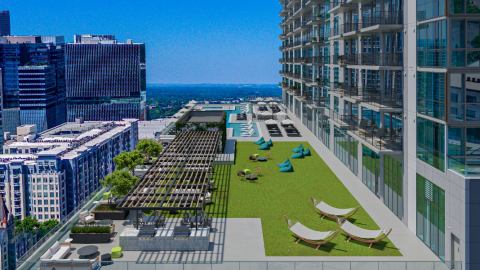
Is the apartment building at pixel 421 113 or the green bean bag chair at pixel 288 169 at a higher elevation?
the apartment building at pixel 421 113

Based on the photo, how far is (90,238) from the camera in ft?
70.1

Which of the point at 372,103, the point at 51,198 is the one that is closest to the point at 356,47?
the point at 372,103

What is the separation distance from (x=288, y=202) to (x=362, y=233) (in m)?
6.95

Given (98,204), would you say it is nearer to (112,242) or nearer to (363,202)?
(112,242)

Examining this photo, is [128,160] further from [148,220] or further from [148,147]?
[148,220]

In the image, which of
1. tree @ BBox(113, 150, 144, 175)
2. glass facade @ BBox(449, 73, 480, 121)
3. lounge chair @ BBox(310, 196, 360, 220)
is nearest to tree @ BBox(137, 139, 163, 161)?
tree @ BBox(113, 150, 144, 175)

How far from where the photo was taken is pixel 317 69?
4888cm

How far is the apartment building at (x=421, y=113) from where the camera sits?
55.8ft

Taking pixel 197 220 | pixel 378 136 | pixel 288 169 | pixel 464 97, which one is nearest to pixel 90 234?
pixel 197 220

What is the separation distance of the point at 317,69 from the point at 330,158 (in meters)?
13.0

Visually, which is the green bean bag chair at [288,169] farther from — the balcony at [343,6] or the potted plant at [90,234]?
the potted plant at [90,234]

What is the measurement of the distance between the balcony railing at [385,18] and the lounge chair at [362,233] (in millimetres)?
10979

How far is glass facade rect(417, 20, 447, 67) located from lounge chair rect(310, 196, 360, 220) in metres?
8.82

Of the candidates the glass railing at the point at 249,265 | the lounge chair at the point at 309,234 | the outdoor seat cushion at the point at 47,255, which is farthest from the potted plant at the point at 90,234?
the lounge chair at the point at 309,234
